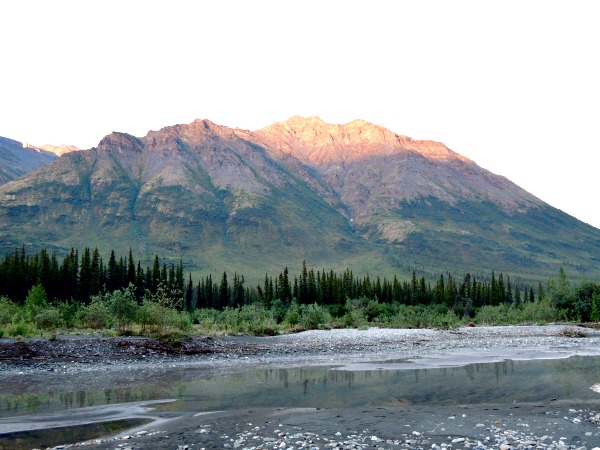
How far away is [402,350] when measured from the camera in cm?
4784

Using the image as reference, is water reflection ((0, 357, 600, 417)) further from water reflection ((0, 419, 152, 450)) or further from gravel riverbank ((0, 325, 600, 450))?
water reflection ((0, 419, 152, 450))

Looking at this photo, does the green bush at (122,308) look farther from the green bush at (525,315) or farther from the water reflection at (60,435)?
the green bush at (525,315)

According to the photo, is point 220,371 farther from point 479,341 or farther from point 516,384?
point 479,341

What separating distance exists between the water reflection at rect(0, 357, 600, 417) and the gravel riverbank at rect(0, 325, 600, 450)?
1611mm

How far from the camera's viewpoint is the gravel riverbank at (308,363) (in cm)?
1482

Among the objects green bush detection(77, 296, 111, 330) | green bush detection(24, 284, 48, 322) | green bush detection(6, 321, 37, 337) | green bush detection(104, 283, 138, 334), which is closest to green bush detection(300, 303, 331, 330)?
green bush detection(77, 296, 111, 330)

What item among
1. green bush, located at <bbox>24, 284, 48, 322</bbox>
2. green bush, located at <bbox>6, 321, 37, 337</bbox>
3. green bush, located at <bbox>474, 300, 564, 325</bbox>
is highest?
green bush, located at <bbox>24, 284, 48, 322</bbox>

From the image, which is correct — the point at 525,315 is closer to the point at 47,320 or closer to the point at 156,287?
the point at 47,320

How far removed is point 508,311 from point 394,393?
84205 mm

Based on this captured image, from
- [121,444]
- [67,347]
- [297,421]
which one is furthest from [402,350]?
[121,444]

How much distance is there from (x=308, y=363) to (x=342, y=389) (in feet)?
42.6

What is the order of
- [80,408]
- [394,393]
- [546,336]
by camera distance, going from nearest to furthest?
[80,408] → [394,393] → [546,336]

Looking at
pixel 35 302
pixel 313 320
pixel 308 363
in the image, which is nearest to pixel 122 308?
pixel 308 363

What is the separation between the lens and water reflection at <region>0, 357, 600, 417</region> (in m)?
21.7
